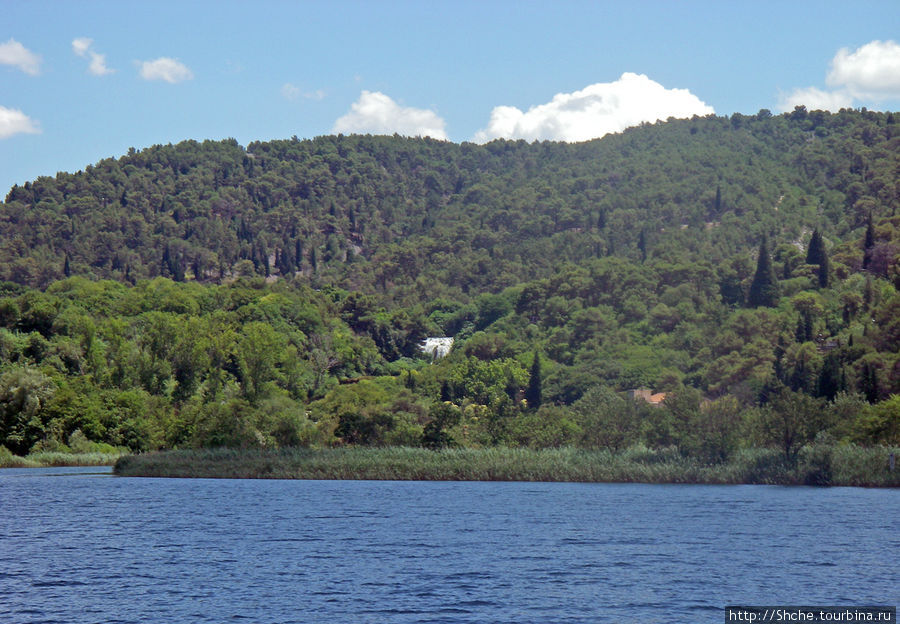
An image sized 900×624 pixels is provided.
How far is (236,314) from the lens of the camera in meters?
181

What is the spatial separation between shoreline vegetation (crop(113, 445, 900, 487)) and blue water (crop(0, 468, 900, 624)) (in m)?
4.74

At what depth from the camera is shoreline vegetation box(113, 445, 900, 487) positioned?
8350 cm

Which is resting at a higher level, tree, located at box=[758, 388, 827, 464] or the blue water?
tree, located at box=[758, 388, 827, 464]

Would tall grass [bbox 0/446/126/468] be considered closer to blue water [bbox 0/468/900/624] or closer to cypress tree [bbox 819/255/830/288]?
blue water [bbox 0/468/900/624]

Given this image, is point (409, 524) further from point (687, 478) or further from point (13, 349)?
point (13, 349)

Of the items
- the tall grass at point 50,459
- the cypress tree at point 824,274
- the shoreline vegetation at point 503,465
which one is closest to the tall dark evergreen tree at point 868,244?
the cypress tree at point 824,274

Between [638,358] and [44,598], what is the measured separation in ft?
517

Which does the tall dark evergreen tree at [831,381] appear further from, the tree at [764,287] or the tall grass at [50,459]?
the tree at [764,287]

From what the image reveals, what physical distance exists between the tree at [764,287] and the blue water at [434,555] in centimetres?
12034

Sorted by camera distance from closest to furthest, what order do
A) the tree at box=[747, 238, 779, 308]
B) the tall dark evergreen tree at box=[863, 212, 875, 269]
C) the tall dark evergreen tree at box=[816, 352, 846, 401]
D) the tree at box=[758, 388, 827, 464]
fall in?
the tree at box=[758, 388, 827, 464]
the tall dark evergreen tree at box=[816, 352, 846, 401]
the tall dark evergreen tree at box=[863, 212, 875, 269]
the tree at box=[747, 238, 779, 308]

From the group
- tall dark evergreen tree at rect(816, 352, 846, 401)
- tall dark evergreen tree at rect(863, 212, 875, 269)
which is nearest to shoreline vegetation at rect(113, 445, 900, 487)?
tall dark evergreen tree at rect(816, 352, 846, 401)

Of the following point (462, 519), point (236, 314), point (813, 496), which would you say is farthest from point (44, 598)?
point (236, 314)

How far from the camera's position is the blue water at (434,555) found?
35.8 m

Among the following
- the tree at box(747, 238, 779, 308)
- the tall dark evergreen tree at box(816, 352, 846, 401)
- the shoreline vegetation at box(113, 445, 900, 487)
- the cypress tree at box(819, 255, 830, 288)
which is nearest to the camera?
the shoreline vegetation at box(113, 445, 900, 487)
